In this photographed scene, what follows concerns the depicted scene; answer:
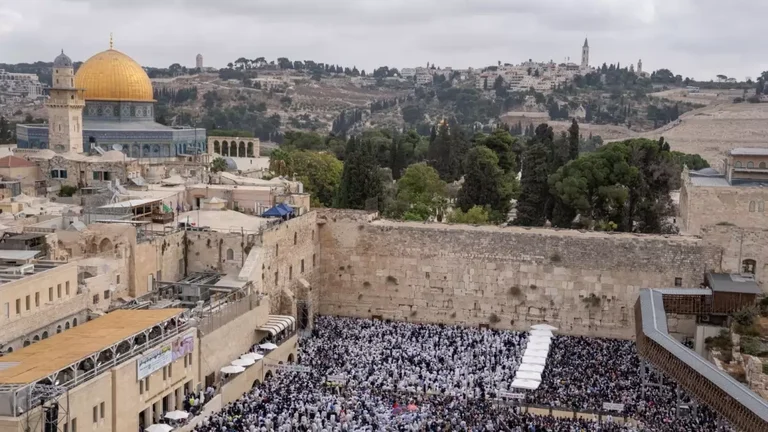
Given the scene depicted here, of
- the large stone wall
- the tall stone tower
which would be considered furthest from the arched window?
the tall stone tower

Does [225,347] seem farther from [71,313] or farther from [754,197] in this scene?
[754,197]

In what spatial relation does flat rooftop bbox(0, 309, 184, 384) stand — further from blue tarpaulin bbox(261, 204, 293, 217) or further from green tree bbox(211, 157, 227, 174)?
green tree bbox(211, 157, 227, 174)

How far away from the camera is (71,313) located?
22062mm

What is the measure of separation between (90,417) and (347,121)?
139 metres

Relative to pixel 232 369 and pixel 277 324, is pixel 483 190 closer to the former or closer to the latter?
pixel 277 324

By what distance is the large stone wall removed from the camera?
30047 millimetres

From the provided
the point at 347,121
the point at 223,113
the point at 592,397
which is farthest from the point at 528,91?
the point at 592,397

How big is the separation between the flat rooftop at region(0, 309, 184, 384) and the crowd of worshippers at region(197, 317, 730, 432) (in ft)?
8.88

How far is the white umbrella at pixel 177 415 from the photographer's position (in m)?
19.9

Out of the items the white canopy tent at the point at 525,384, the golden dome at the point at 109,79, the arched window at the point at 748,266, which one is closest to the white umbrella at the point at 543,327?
the white canopy tent at the point at 525,384

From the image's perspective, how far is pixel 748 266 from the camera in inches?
1150

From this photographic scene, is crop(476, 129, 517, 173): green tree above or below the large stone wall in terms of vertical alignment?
above

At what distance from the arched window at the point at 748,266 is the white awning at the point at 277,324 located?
14.2m

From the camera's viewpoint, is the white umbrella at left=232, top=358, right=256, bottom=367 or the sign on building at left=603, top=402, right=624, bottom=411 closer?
the sign on building at left=603, top=402, right=624, bottom=411
